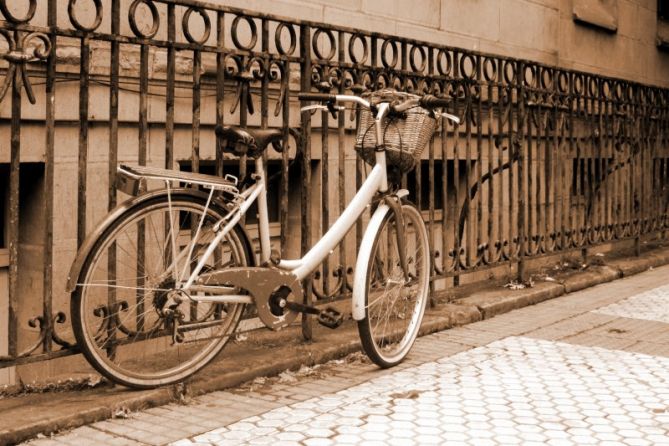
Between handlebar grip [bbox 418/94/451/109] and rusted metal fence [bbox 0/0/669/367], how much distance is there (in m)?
0.60

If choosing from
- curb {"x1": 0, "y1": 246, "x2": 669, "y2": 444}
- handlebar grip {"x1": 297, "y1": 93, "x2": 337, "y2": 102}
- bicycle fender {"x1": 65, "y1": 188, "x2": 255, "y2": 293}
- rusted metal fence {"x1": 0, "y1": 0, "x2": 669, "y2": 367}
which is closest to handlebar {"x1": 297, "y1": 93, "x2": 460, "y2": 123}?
handlebar grip {"x1": 297, "y1": 93, "x2": 337, "y2": 102}

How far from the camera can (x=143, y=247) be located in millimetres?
4180

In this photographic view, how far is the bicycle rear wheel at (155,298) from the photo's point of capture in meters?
3.83

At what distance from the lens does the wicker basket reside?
4754 millimetres

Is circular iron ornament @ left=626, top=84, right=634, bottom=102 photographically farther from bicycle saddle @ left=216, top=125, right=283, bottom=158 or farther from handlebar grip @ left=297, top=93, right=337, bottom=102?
bicycle saddle @ left=216, top=125, right=283, bottom=158

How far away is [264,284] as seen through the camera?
4359 millimetres

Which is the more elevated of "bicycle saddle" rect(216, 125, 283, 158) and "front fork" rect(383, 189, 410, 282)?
"bicycle saddle" rect(216, 125, 283, 158)

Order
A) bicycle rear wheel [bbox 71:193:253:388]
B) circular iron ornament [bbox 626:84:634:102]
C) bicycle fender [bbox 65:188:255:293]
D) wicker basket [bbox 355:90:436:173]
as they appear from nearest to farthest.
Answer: bicycle fender [bbox 65:188:255:293] → bicycle rear wheel [bbox 71:193:253:388] → wicker basket [bbox 355:90:436:173] → circular iron ornament [bbox 626:84:634:102]

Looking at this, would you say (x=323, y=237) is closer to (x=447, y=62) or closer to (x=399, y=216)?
(x=399, y=216)

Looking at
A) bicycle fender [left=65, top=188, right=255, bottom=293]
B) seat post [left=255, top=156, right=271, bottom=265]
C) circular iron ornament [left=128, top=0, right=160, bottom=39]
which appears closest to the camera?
bicycle fender [left=65, top=188, right=255, bottom=293]

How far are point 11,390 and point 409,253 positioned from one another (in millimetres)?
2229

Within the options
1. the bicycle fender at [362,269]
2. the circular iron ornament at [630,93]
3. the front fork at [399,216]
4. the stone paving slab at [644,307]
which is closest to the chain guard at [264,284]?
the bicycle fender at [362,269]

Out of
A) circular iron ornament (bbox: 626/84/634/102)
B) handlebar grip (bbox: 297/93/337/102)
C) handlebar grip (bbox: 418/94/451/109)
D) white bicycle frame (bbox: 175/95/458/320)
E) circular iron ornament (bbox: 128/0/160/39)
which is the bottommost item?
white bicycle frame (bbox: 175/95/458/320)

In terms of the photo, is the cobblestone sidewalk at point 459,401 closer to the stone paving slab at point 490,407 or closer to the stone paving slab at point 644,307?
the stone paving slab at point 490,407
